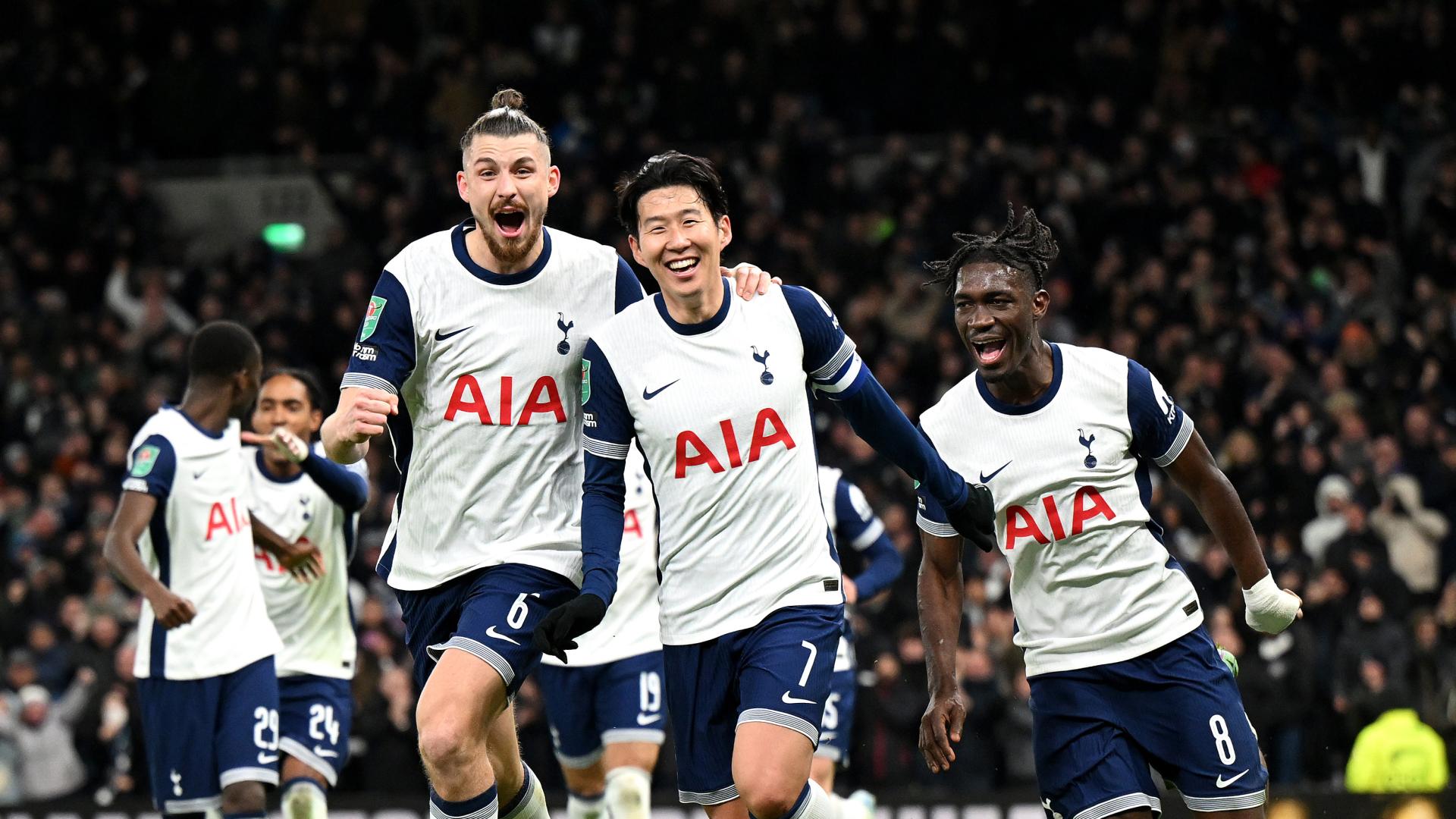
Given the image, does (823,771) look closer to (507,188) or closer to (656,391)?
(656,391)

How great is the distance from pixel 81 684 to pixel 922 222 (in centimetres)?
842

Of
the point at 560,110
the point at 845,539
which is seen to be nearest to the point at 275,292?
the point at 560,110

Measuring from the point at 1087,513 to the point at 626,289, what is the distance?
1.78 metres

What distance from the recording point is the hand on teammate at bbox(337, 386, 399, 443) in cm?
600

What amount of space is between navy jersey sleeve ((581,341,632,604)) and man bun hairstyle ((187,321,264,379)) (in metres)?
2.71

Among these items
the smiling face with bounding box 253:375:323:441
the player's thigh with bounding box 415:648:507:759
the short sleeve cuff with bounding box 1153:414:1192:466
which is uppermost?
the smiling face with bounding box 253:375:323:441

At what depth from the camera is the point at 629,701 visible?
9.27 metres

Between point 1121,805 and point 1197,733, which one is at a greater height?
point 1197,733

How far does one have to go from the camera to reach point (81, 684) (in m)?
14.6

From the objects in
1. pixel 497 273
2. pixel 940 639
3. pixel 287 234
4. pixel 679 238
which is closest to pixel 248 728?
pixel 497 273

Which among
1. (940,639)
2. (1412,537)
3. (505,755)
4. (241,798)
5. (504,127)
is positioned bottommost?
(241,798)

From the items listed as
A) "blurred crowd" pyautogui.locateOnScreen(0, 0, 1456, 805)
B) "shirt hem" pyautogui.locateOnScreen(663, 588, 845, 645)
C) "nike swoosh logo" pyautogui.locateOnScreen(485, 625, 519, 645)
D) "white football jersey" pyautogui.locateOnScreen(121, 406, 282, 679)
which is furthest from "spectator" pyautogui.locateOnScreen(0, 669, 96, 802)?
"shirt hem" pyautogui.locateOnScreen(663, 588, 845, 645)

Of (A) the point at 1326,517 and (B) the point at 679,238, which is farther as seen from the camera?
(A) the point at 1326,517

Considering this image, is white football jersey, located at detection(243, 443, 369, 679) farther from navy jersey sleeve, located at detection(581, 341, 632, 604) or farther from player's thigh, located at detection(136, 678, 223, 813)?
navy jersey sleeve, located at detection(581, 341, 632, 604)
